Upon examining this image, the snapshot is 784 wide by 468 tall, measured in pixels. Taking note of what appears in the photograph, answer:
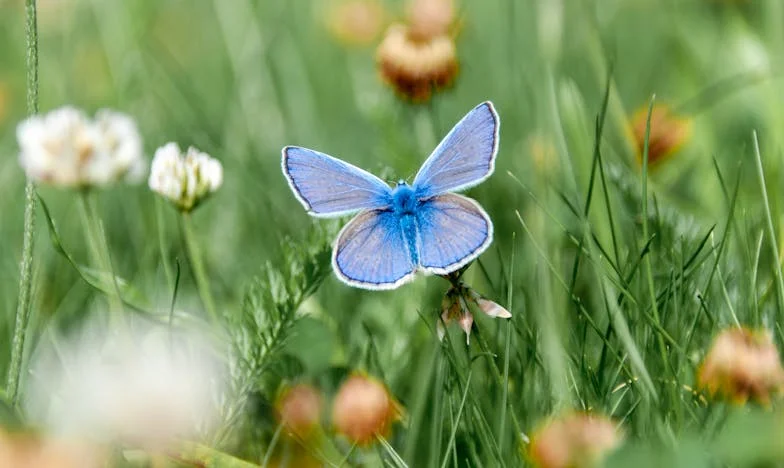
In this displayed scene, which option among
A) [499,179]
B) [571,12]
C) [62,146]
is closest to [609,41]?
[571,12]

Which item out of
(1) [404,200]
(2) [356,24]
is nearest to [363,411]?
(1) [404,200]

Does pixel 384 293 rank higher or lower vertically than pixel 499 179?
lower

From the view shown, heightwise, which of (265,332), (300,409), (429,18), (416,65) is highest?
(429,18)

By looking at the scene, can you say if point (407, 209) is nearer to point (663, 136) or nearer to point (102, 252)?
point (102, 252)

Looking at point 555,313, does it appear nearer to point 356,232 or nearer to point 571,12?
point 356,232

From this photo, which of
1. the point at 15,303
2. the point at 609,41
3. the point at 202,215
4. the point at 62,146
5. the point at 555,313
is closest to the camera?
the point at 62,146

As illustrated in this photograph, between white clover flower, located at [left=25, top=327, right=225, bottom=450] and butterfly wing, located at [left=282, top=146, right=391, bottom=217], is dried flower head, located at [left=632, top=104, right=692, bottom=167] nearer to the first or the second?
butterfly wing, located at [left=282, top=146, right=391, bottom=217]

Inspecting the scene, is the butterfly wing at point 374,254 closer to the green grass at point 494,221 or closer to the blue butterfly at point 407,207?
the blue butterfly at point 407,207

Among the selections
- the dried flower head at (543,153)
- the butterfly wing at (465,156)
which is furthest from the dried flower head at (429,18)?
the butterfly wing at (465,156)
